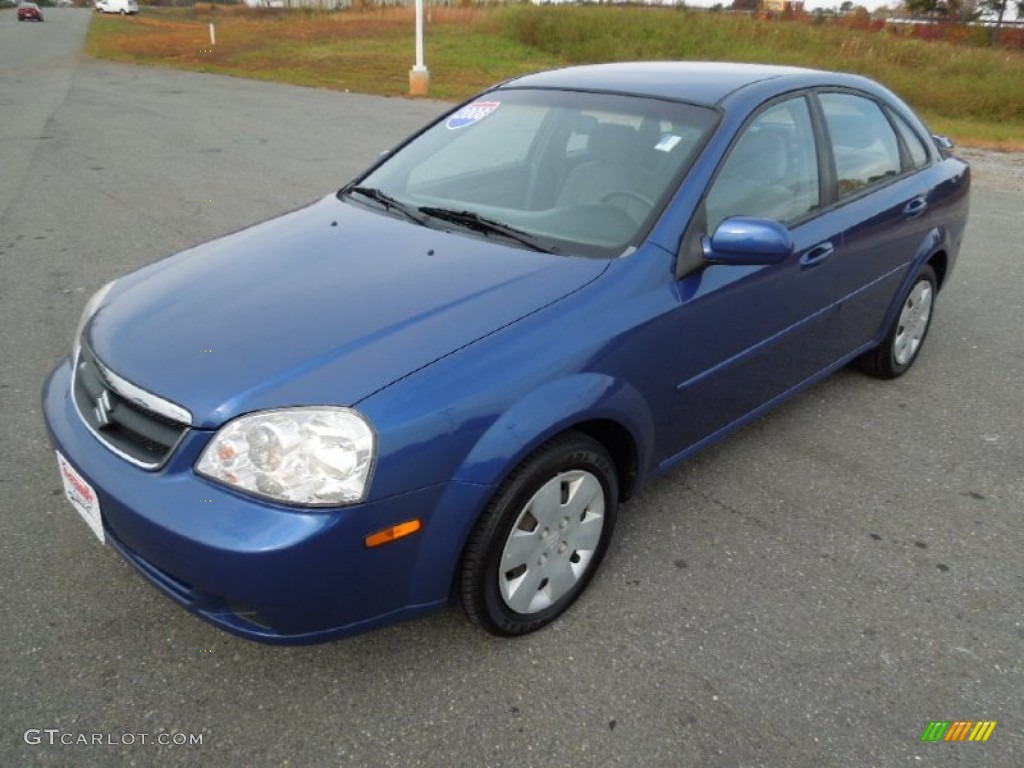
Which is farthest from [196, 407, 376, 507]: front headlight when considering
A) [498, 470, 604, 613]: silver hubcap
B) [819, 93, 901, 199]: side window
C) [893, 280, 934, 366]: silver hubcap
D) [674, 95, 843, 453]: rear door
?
[893, 280, 934, 366]: silver hubcap

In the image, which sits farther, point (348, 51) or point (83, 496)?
point (348, 51)

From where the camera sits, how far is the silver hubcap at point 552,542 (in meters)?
2.31

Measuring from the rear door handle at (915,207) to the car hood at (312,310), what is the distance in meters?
2.13

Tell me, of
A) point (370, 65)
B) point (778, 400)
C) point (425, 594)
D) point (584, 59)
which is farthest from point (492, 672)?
point (584, 59)

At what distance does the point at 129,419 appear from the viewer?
7.17 feet

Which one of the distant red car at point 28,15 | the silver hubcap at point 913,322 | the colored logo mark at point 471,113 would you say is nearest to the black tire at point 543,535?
the colored logo mark at point 471,113

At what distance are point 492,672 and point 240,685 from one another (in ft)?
2.33

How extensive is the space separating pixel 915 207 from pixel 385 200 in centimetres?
258

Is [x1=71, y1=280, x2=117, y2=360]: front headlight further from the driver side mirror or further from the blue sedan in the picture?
the driver side mirror

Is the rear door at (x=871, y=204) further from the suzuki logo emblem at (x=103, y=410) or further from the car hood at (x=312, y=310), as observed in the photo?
the suzuki logo emblem at (x=103, y=410)

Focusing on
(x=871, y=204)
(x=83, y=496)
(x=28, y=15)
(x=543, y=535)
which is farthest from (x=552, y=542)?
(x=28, y=15)

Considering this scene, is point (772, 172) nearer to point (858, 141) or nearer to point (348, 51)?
point (858, 141)

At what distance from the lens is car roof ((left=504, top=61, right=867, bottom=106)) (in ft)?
10.1

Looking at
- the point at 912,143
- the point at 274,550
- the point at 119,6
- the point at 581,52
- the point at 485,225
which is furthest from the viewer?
the point at 119,6
